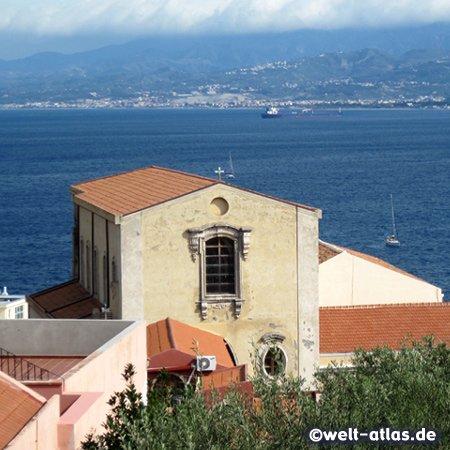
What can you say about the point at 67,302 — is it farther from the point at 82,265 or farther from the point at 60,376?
the point at 60,376

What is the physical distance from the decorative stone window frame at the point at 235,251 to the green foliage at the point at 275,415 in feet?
34.0

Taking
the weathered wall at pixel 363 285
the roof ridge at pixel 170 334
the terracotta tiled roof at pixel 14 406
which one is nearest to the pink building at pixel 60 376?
the terracotta tiled roof at pixel 14 406

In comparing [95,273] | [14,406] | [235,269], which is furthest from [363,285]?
[14,406]

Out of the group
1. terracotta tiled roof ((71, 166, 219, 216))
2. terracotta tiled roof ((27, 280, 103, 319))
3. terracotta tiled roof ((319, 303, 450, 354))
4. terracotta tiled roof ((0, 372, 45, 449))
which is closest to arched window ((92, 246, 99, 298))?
terracotta tiled roof ((27, 280, 103, 319))

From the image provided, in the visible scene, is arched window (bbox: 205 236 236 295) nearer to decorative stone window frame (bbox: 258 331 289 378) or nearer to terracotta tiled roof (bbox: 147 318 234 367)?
terracotta tiled roof (bbox: 147 318 234 367)

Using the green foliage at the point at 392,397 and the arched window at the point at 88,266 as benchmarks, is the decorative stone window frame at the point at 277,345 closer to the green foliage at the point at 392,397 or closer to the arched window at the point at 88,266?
the arched window at the point at 88,266

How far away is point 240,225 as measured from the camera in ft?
78.9

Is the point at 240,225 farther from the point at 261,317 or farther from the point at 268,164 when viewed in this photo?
the point at 268,164

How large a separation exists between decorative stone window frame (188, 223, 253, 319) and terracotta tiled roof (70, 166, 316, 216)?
41.7 inches

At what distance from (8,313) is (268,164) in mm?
114511

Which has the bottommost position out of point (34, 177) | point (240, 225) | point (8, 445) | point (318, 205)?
point (8, 445)

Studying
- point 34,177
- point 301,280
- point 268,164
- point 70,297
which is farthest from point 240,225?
point 268,164

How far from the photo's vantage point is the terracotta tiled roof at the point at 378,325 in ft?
86.4

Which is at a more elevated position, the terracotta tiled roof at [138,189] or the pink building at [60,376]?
the terracotta tiled roof at [138,189]
